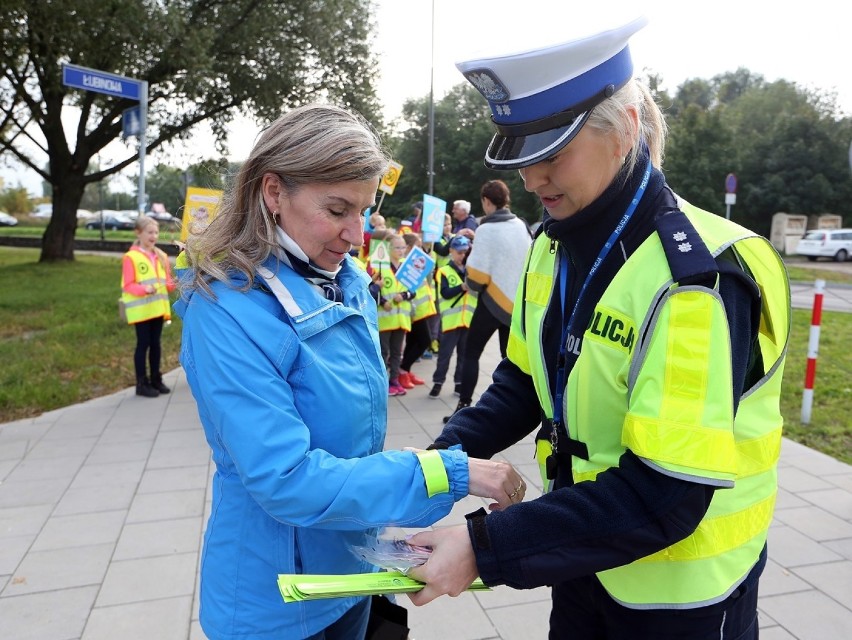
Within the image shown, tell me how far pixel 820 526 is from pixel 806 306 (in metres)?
11.6

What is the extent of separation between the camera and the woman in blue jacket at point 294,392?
1385 millimetres

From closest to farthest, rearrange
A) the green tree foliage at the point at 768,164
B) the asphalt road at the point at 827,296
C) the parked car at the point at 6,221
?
the asphalt road at the point at 827,296 → the green tree foliage at the point at 768,164 → the parked car at the point at 6,221

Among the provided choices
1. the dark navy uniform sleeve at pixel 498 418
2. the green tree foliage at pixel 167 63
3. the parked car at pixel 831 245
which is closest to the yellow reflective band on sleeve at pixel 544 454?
the dark navy uniform sleeve at pixel 498 418

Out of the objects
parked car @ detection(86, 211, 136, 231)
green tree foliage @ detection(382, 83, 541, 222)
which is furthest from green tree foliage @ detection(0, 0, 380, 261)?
parked car @ detection(86, 211, 136, 231)

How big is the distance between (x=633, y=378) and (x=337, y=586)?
68 cm

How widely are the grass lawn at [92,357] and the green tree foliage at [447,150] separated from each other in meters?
30.3

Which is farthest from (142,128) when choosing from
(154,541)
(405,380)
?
(154,541)

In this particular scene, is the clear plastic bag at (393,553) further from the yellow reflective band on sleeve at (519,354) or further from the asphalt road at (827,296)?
the asphalt road at (827,296)

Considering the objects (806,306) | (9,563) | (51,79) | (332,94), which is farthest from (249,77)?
(9,563)

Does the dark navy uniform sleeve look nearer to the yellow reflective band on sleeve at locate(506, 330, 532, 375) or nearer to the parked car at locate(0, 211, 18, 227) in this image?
the yellow reflective band on sleeve at locate(506, 330, 532, 375)

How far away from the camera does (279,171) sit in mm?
1537

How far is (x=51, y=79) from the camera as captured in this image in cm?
1628

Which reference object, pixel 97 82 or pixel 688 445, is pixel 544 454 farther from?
pixel 97 82

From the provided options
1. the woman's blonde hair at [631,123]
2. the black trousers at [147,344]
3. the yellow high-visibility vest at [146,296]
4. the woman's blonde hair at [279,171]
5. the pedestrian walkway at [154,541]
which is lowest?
the pedestrian walkway at [154,541]
